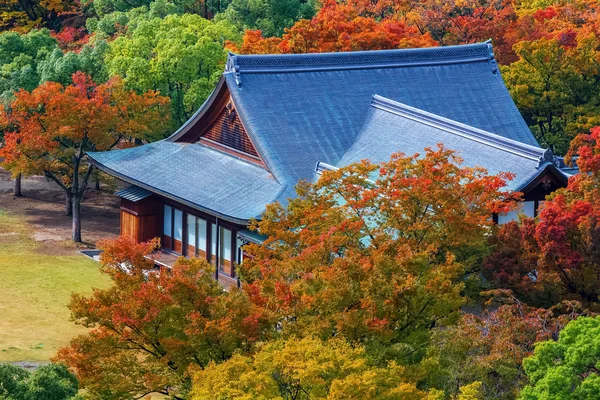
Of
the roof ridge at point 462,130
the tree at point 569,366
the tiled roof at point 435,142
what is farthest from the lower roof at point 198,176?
the tree at point 569,366

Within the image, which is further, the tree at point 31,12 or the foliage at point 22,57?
the tree at point 31,12

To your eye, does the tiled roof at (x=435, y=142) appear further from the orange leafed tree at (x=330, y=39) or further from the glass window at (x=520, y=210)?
A: the orange leafed tree at (x=330, y=39)

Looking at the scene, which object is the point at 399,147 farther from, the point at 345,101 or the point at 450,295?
the point at 450,295

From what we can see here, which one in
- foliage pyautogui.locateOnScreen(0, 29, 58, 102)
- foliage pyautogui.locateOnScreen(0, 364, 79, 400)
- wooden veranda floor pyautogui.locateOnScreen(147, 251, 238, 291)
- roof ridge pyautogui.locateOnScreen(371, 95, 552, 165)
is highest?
foliage pyautogui.locateOnScreen(0, 29, 58, 102)

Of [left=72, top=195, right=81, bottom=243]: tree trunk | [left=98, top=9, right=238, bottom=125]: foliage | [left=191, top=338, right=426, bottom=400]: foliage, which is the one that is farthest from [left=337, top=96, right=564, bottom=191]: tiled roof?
[left=191, top=338, right=426, bottom=400]: foliage

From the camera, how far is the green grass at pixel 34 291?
2970cm

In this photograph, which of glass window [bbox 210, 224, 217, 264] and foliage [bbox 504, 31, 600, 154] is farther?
foliage [bbox 504, 31, 600, 154]

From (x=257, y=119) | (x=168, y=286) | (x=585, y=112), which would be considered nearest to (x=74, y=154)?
(x=257, y=119)

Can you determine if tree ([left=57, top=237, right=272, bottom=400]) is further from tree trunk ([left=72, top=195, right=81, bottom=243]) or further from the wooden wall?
tree trunk ([left=72, top=195, right=81, bottom=243])

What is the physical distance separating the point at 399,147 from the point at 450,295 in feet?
47.3

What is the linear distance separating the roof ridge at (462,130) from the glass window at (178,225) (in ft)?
23.4

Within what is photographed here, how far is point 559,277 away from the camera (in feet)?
82.8

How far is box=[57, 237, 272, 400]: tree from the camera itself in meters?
20.5

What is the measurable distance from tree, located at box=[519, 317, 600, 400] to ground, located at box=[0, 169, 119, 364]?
1340 cm
